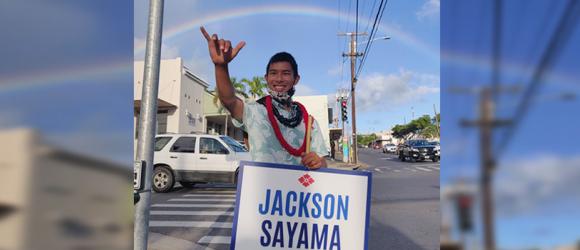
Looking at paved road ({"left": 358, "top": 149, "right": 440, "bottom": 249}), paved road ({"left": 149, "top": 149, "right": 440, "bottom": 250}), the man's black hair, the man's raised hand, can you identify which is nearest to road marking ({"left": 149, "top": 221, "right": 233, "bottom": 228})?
paved road ({"left": 149, "top": 149, "right": 440, "bottom": 250})

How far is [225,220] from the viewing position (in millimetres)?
6473

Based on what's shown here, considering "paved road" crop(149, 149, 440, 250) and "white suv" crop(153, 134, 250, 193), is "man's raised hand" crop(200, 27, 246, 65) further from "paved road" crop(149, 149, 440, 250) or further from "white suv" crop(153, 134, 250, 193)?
"white suv" crop(153, 134, 250, 193)

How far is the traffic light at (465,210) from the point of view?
0.76 metres

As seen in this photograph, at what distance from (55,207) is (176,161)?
9023 mm

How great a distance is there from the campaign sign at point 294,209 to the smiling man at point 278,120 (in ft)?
0.39

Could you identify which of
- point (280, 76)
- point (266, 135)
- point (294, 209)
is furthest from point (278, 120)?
point (294, 209)

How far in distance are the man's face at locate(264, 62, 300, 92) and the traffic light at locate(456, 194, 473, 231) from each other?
1554mm

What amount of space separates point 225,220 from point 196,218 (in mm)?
517

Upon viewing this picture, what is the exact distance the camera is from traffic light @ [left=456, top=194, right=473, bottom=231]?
2.49ft

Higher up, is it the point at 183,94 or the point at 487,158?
the point at 183,94

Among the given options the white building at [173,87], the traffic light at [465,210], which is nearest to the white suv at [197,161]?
the white building at [173,87]

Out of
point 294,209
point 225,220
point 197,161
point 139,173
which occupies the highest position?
point 139,173

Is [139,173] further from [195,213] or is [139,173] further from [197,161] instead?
[197,161]

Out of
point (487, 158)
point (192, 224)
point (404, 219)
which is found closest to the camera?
point (487, 158)
